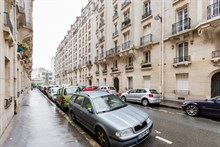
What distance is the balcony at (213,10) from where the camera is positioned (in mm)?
10680

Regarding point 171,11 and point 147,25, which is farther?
point 147,25

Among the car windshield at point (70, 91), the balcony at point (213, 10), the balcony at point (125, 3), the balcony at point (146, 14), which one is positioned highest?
the balcony at point (125, 3)

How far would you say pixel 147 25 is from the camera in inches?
677

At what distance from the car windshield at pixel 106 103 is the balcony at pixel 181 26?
10.7m

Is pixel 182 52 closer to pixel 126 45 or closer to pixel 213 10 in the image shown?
pixel 213 10

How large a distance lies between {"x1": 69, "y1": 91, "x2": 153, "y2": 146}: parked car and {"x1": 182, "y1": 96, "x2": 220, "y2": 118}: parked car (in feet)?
15.1

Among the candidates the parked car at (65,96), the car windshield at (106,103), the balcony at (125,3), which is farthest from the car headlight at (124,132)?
the balcony at (125,3)

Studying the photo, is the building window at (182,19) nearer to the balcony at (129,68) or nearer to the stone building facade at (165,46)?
the stone building facade at (165,46)

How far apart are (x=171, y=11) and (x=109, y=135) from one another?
14.1 m

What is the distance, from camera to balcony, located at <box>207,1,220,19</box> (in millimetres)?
10680

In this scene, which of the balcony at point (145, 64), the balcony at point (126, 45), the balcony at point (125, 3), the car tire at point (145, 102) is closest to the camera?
the car tire at point (145, 102)

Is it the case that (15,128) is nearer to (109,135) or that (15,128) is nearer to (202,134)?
(109,135)

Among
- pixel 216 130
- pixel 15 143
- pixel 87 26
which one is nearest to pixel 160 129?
pixel 216 130

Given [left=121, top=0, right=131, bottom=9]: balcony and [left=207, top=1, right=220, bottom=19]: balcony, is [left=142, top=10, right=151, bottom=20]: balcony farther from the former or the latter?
[left=207, top=1, right=220, bottom=19]: balcony
